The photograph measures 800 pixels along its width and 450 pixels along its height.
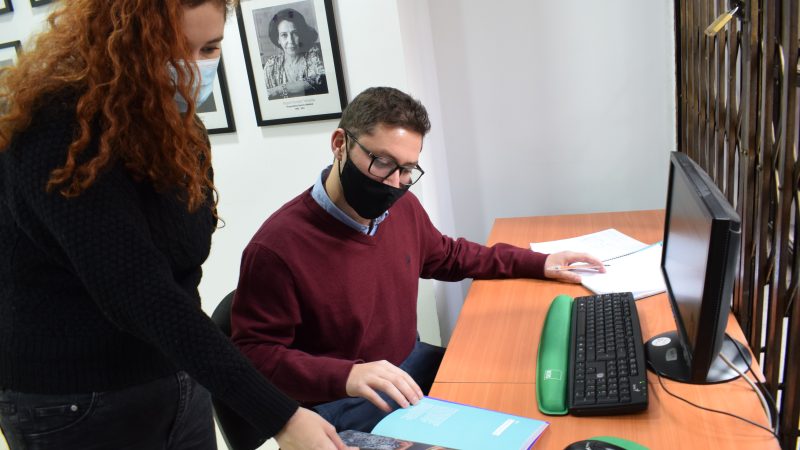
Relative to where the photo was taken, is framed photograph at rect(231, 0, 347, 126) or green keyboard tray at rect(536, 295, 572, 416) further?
framed photograph at rect(231, 0, 347, 126)

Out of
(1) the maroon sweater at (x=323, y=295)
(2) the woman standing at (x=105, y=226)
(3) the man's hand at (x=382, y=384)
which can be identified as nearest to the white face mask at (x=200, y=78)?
(2) the woman standing at (x=105, y=226)

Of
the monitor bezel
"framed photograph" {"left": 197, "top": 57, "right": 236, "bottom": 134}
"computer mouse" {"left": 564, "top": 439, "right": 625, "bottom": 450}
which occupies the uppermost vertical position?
"framed photograph" {"left": 197, "top": 57, "right": 236, "bottom": 134}

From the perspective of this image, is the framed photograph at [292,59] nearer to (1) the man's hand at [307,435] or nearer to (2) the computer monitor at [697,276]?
(2) the computer monitor at [697,276]

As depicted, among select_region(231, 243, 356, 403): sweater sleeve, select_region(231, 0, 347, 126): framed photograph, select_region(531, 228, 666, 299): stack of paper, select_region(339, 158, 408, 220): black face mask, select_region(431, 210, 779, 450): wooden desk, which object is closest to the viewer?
select_region(431, 210, 779, 450): wooden desk

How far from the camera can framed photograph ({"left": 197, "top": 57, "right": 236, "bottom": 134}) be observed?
223 cm

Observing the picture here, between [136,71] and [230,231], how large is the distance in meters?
1.65

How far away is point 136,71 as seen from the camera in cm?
83

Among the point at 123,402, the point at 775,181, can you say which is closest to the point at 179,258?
Result: the point at 123,402

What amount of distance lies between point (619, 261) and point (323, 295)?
0.84 meters

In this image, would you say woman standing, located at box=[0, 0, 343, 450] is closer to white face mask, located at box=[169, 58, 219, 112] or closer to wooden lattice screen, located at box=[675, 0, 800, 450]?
white face mask, located at box=[169, 58, 219, 112]

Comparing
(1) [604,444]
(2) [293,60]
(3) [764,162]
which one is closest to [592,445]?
(1) [604,444]

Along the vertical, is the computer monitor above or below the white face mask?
below

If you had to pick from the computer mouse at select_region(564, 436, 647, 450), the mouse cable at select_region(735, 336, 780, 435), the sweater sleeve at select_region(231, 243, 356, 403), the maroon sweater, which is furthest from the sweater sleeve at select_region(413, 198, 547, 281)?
the computer mouse at select_region(564, 436, 647, 450)

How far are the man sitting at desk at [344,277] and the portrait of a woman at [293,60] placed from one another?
2.25 feet
